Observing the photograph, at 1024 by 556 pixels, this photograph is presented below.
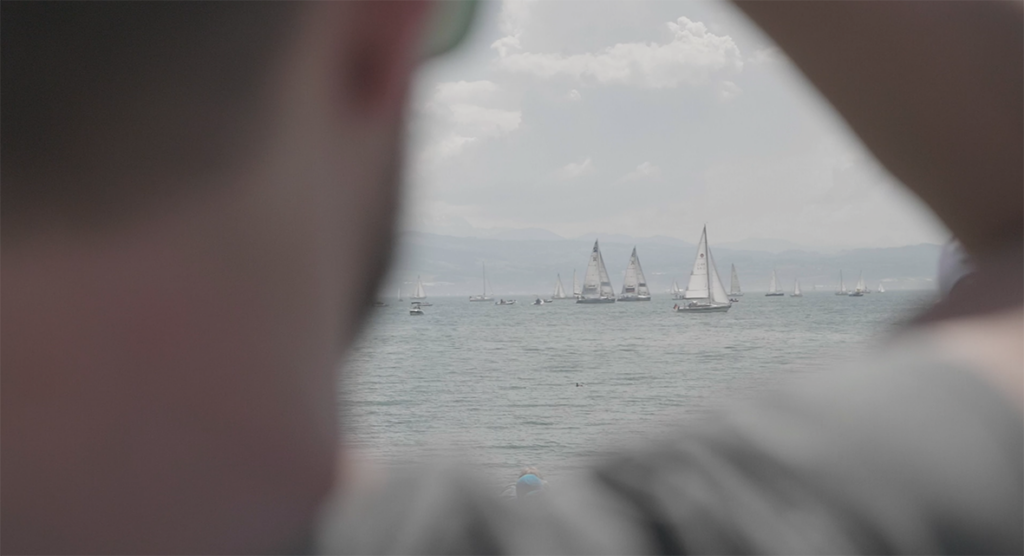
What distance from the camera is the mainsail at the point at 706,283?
50781mm

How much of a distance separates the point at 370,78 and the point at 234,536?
24cm

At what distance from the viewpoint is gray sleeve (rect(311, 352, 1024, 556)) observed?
399mm

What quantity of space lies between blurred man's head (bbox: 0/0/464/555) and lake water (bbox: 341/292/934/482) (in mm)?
14164

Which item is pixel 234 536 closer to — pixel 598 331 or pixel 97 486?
pixel 97 486

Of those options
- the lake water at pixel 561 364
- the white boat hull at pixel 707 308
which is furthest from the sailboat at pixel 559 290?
the white boat hull at pixel 707 308

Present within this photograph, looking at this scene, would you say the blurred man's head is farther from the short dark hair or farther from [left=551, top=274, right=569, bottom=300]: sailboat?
[left=551, top=274, right=569, bottom=300]: sailboat

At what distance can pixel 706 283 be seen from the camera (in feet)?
172

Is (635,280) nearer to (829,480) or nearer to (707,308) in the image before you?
(707,308)

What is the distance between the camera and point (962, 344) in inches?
18.0

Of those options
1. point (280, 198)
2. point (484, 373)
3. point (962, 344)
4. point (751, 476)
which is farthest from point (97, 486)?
point (484, 373)

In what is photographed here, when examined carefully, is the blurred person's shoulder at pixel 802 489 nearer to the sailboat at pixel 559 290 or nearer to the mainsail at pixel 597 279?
the mainsail at pixel 597 279

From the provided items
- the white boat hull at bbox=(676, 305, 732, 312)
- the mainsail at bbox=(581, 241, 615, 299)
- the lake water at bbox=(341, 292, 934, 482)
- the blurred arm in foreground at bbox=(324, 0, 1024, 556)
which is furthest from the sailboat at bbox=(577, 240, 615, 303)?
the blurred arm in foreground at bbox=(324, 0, 1024, 556)

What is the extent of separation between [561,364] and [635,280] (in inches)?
654

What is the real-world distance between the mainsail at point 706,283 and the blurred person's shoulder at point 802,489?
165ft
